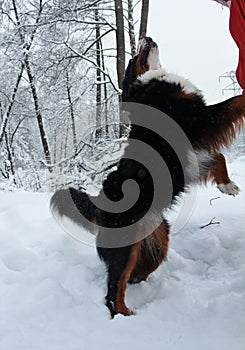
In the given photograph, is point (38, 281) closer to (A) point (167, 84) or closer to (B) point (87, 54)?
(A) point (167, 84)

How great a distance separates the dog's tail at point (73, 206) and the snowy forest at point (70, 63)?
3.62 meters

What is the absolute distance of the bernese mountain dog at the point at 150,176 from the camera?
2133 mm

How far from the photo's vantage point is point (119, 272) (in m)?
2.08

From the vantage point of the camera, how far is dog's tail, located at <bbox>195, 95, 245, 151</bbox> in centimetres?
229

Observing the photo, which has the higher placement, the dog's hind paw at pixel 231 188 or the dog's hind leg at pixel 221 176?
the dog's hind leg at pixel 221 176

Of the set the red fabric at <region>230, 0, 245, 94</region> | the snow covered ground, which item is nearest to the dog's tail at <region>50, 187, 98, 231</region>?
the snow covered ground

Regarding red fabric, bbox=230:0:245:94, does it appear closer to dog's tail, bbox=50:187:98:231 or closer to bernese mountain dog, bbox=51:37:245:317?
bernese mountain dog, bbox=51:37:245:317

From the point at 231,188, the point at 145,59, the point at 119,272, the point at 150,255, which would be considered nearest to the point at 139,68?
the point at 145,59

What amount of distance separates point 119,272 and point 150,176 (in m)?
0.62

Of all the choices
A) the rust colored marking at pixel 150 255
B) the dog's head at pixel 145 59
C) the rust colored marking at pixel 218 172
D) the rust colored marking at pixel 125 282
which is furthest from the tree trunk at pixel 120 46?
the rust colored marking at pixel 125 282

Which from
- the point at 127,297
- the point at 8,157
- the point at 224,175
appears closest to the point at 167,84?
the point at 224,175

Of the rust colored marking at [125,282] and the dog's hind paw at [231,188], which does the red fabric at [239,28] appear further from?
the rust colored marking at [125,282]

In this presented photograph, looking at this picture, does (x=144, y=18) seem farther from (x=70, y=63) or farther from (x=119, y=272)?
(x=119, y=272)

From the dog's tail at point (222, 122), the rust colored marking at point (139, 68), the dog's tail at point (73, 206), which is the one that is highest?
the rust colored marking at point (139, 68)
